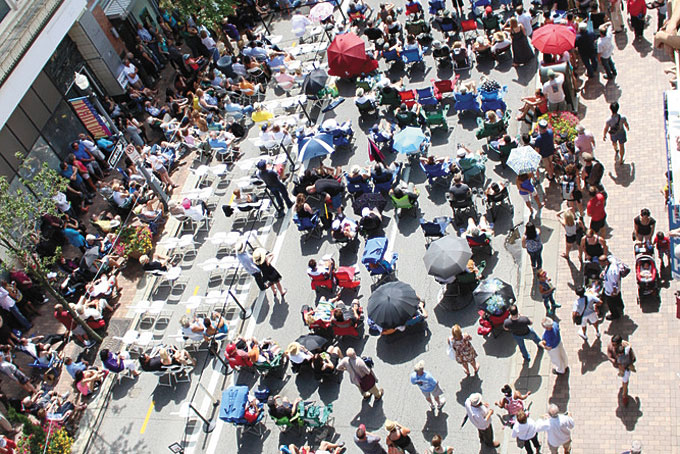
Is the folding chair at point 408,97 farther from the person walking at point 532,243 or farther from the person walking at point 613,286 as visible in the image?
the person walking at point 613,286

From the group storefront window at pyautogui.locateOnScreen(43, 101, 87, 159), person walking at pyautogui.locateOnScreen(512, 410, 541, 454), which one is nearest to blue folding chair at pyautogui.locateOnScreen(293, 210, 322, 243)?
person walking at pyautogui.locateOnScreen(512, 410, 541, 454)

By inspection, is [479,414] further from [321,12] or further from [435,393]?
[321,12]

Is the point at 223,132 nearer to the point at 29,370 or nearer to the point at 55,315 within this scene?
the point at 55,315

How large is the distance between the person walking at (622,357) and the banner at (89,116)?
19435 millimetres

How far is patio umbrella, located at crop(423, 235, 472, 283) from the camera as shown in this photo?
16703mm

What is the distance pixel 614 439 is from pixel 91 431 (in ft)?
42.8

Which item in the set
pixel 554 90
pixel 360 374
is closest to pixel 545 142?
pixel 554 90

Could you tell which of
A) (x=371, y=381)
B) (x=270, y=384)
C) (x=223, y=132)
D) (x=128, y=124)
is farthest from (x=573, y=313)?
→ (x=128, y=124)

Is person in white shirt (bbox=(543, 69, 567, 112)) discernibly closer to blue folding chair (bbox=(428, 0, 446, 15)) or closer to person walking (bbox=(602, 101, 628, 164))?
person walking (bbox=(602, 101, 628, 164))

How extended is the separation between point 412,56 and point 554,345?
13.7m

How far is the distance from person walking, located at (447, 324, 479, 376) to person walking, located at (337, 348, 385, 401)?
1866 mm

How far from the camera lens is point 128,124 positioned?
26.8 m

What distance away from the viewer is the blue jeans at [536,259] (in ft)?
54.6

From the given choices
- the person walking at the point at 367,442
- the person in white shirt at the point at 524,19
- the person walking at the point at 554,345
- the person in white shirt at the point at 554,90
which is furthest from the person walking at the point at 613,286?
the person in white shirt at the point at 524,19
